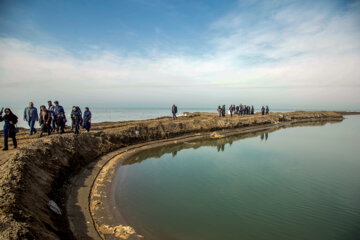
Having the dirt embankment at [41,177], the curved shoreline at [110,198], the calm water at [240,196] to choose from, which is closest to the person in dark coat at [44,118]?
the dirt embankment at [41,177]

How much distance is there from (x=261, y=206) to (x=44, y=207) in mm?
7375

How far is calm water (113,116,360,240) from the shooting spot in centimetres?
582

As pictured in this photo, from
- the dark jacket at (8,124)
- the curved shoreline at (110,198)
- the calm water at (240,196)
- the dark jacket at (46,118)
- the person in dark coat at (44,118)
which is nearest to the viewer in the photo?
the curved shoreline at (110,198)

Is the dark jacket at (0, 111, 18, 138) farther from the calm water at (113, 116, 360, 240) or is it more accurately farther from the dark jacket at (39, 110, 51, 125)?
the calm water at (113, 116, 360, 240)

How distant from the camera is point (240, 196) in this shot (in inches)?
312

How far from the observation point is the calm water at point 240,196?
5.82 metres

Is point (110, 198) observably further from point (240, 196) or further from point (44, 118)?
point (44, 118)

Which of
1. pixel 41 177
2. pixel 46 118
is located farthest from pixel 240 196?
pixel 46 118

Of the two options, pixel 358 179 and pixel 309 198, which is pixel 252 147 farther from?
pixel 309 198

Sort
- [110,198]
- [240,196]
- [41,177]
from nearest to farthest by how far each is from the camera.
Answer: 1. [41,177]
2. [110,198]
3. [240,196]

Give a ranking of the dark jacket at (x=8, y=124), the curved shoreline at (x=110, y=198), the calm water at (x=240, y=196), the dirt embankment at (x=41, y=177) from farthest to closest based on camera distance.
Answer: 1. the dark jacket at (x=8, y=124)
2. the calm water at (x=240, y=196)
3. the curved shoreline at (x=110, y=198)
4. the dirt embankment at (x=41, y=177)

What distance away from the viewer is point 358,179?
10125 millimetres

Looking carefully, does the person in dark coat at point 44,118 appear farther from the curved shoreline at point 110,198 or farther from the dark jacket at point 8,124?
the curved shoreline at point 110,198

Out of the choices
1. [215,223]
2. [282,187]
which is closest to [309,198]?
[282,187]
